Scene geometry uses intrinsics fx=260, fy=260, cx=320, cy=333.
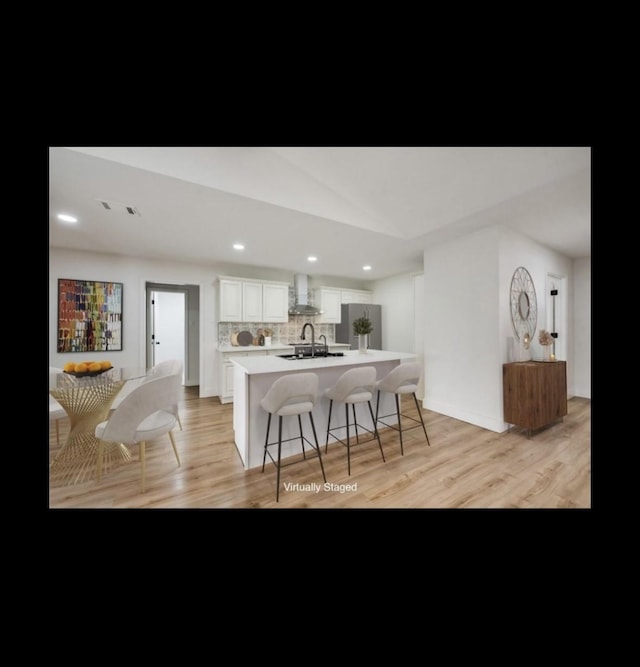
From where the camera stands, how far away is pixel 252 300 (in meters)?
4.41

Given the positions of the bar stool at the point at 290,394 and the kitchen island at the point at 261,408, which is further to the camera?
the kitchen island at the point at 261,408

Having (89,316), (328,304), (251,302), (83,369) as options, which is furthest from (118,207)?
(328,304)

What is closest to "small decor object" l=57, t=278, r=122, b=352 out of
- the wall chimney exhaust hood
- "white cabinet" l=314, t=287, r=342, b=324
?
the wall chimney exhaust hood

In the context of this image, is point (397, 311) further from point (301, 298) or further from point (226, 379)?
point (226, 379)

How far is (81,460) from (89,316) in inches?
84.6

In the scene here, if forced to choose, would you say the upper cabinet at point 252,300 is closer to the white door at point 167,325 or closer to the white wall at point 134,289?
the white wall at point 134,289

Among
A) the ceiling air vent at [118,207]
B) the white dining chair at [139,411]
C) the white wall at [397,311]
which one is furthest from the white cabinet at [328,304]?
the white dining chair at [139,411]

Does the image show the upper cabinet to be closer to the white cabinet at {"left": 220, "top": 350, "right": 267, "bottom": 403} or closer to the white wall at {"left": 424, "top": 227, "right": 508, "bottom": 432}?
the white cabinet at {"left": 220, "top": 350, "right": 267, "bottom": 403}

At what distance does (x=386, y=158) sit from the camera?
→ 6.42 ft

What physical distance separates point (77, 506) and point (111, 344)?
2.61 m

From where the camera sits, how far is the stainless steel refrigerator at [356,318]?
5199 mm

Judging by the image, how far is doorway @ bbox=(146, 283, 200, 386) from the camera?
16.5 feet
